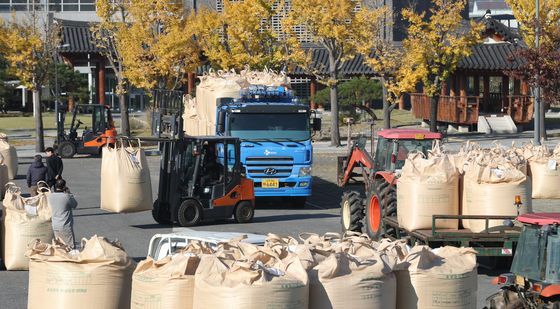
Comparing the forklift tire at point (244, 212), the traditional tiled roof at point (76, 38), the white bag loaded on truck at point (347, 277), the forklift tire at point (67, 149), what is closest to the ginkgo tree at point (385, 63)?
the forklift tire at point (67, 149)

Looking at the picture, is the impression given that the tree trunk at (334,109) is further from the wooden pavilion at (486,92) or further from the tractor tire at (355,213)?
the tractor tire at (355,213)

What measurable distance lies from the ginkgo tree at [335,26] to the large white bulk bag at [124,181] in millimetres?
24497

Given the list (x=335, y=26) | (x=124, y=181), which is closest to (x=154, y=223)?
(x=124, y=181)

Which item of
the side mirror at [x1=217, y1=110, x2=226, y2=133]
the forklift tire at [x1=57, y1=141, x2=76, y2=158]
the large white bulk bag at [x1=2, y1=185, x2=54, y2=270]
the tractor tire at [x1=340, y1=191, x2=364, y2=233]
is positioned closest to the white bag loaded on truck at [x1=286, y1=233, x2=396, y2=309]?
the large white bulk bag at [x1=2, y1=185, x2=54, y2=270]

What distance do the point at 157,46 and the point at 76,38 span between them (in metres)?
20.2

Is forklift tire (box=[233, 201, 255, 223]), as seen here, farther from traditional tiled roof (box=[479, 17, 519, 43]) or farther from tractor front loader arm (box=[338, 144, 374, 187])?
traditional tiled roof (box=[479, 17, 519, 43])

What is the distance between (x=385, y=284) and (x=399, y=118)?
54094mm

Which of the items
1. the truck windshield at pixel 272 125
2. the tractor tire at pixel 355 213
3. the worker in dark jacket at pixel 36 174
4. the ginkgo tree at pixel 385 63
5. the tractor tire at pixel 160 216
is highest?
the ginkgo tree at pixel 385 63

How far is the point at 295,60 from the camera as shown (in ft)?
161

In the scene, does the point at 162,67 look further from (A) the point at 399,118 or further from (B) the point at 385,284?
(B) the point at 385,284

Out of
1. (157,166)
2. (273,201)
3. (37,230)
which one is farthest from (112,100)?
(37,230)

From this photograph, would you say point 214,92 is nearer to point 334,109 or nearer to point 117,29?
point 334,109

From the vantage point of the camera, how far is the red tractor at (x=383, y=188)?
20.2 metres

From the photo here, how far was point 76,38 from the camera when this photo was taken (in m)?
67.5
